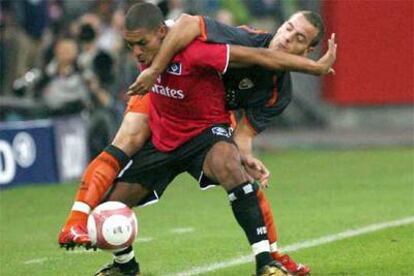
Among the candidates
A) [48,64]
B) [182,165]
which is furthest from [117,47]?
[182,165]

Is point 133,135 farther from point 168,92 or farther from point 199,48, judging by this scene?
point 199,48

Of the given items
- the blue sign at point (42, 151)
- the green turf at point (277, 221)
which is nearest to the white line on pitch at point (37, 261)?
the green turf at point (277, 221)

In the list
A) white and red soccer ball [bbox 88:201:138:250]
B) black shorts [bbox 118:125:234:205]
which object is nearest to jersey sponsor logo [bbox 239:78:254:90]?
black shorts [bbox 118:125:234:205]

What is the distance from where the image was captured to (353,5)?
25578 millimetres

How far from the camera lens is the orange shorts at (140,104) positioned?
10734 millimetres

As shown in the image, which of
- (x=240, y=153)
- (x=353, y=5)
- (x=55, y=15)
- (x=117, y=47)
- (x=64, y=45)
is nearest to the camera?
(x=240, y=153)

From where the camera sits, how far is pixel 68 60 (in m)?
19.8

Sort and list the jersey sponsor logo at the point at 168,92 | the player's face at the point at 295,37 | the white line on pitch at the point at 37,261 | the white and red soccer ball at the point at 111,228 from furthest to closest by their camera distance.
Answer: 1. the white line on pitch at the point at 37,261
2. the player's face at the point at 295,37
3. the jersey sponsor logo at the point at 168,92
4. the white and red soccer ball at the point at 111,228

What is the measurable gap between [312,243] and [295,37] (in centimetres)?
253

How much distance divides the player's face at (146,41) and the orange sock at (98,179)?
0.89 meters

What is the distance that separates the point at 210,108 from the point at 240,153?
43 centimetres

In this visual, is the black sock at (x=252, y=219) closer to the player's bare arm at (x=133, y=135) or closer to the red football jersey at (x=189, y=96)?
the red football jersey at (x=189, y=96)

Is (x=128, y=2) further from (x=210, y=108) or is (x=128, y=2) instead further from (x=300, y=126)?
(x=210, y=108)

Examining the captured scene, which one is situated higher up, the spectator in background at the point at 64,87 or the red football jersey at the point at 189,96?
the red football jersey at the point at 189,96
